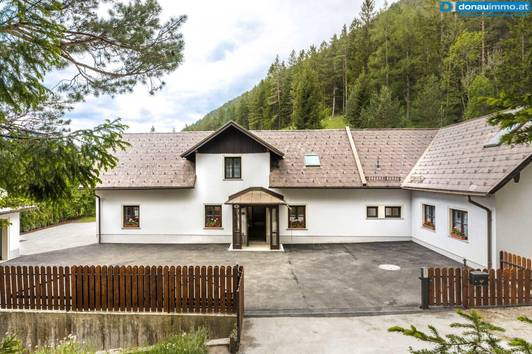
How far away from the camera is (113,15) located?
24.6ft

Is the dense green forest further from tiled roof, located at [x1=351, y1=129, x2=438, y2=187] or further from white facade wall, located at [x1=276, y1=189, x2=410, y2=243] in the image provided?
white facade wall, located at [x1=276, y1=189, x2=410, y2=243]

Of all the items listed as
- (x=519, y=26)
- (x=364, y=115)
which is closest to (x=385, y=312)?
(x=364, y=115)

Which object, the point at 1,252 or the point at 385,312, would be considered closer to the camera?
the point at 385,312

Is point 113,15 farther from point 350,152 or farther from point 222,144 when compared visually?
point 350,152

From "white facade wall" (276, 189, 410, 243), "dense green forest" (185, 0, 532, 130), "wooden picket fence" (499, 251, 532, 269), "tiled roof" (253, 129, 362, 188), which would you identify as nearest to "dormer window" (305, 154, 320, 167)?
"tiled roof" (253, 129, 362, 188)

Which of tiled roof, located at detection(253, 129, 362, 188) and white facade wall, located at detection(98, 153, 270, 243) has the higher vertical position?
tiled roof, located at detection(253, 129, 362, 188)

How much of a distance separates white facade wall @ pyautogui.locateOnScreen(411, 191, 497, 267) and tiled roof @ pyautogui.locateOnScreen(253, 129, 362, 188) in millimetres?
3552

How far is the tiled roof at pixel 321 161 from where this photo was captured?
645 inches

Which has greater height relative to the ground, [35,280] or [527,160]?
[527,160]

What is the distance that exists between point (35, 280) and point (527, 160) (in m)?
15.7

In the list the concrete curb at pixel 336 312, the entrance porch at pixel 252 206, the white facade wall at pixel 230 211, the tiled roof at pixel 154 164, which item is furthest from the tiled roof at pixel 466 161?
the tiled roof at pixel 154 164

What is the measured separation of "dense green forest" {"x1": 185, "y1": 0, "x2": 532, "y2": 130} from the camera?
27125 mm

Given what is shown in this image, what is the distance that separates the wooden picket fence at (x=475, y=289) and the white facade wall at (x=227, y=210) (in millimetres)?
8445

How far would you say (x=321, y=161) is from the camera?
17672 millimetres
